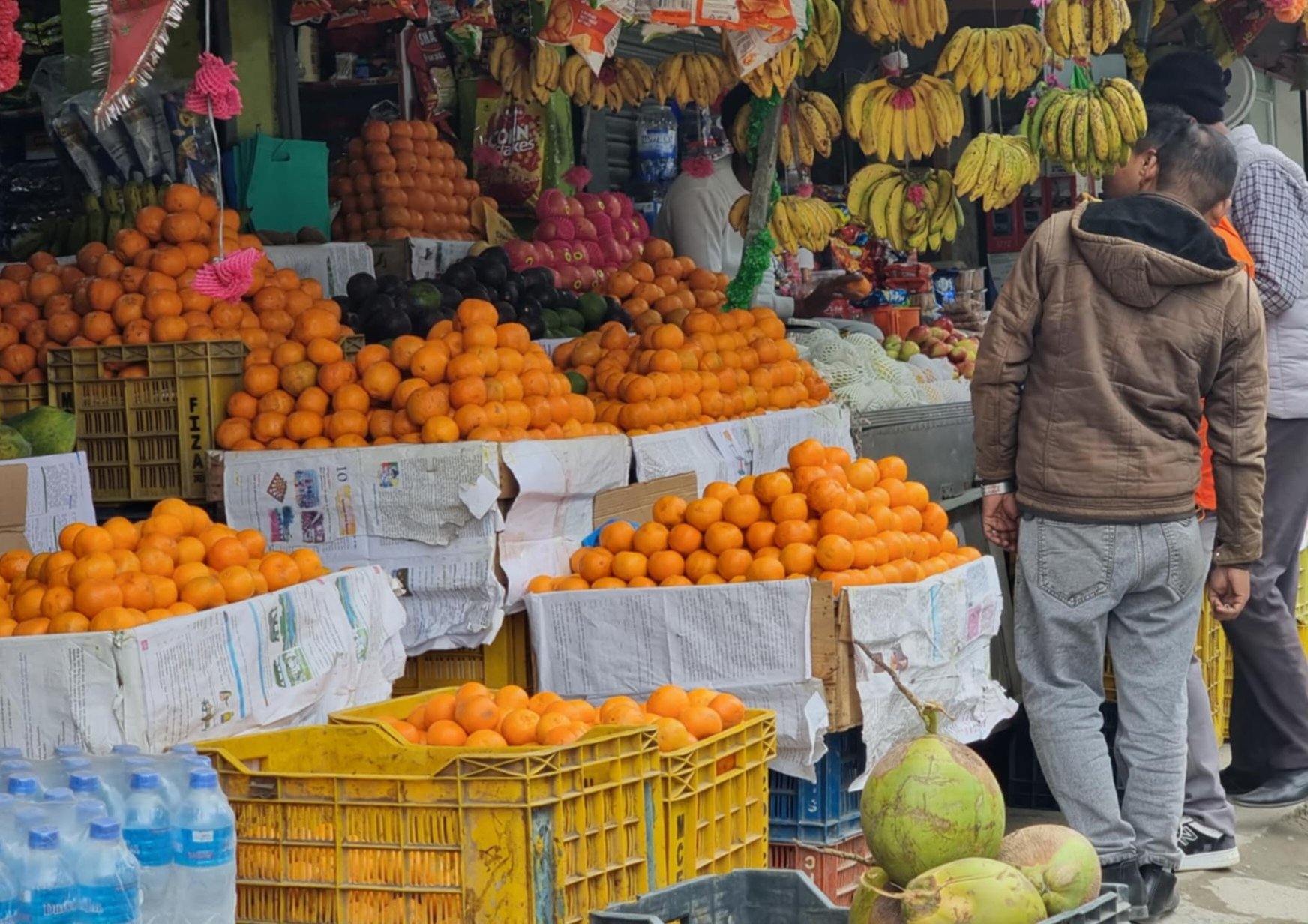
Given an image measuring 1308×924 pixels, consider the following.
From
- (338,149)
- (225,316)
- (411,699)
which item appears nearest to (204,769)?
(411,699)

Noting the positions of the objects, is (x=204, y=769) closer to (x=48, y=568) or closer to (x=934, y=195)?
(x=48, y=568)

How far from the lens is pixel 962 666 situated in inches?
189

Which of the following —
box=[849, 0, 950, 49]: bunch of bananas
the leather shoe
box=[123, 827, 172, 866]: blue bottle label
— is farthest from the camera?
box=[849, 0, 950, 49]: bunch of bananas

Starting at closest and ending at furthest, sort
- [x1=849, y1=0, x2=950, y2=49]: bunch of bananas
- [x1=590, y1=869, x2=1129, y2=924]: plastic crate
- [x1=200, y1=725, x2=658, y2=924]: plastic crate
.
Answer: [x1=590, y1=869, x2=1129, y2=924]: plastic crate < [x1=200, y1=725, x2=658, y2=924]: plastic crate < [x1=849, y1=0, x2=950, y2=49]: bunch of bananas

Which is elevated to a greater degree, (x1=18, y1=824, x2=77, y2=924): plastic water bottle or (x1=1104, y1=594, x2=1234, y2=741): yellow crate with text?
(x1=18, y1=824, x2=77, y2=924): plastic water bottle

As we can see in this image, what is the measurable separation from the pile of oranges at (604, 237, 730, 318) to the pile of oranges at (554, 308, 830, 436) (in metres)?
0.17

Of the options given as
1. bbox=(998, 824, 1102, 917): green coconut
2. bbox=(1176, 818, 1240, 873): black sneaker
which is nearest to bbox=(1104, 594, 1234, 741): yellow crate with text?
bbox=(1176, 818, 1240, 873): black sneaker

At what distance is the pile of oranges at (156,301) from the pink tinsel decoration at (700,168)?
2.84 m

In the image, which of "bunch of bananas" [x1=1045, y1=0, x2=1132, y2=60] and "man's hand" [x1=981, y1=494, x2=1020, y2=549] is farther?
"bunch of bananas" [x1=1045, y1=0, x2=1132, y2=60]

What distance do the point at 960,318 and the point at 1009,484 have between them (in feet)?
18.8

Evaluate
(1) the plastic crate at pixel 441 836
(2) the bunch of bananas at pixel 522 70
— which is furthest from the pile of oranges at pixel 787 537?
(2) the bunch of bananas at pixel 522 70

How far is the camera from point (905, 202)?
7336mm

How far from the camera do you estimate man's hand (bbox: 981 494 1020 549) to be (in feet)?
14.9

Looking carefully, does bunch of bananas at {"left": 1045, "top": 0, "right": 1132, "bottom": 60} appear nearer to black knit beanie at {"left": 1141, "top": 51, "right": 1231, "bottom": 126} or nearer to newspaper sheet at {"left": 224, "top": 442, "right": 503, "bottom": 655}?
black knit beanie at {"left": 1141, "top": 51, "right": 1231, "bottom": 126}
